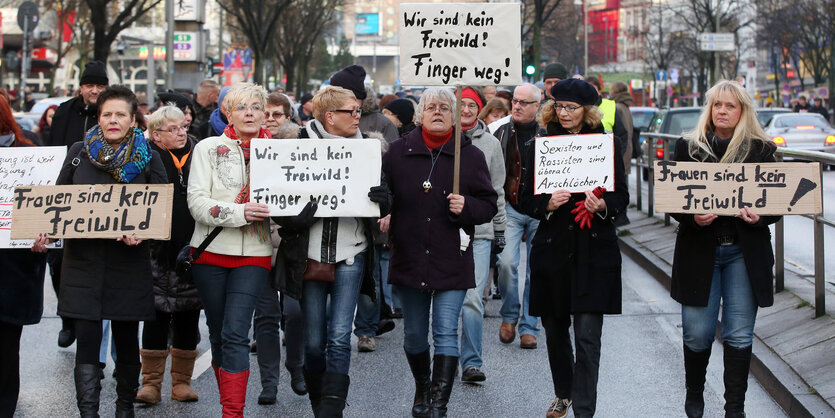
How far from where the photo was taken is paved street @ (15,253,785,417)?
655 centimetres

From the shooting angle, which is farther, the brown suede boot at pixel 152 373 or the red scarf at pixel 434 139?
the brown suede boot at pixel 152 373

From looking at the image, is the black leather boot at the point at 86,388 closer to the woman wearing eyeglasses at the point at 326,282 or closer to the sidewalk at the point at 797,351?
the woman wearing eyeglasses at the point at 326,282

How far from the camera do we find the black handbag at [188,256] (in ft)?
18.6

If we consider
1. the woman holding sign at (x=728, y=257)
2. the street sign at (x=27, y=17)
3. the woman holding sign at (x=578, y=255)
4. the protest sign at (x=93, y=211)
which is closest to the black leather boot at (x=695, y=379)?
the woman holding sign at (x=728, y=257)

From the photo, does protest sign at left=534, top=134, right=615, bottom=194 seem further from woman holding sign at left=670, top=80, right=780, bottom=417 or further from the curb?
the curb

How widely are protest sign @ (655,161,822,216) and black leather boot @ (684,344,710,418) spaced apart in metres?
0.80

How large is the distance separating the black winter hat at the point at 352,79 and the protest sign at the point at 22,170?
5.56 feet

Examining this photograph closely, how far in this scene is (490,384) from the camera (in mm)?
7188

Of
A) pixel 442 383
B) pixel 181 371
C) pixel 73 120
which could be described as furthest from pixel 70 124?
pixel 442 383

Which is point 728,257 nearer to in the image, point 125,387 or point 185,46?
point 125,387

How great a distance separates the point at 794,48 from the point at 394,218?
68.3 metres

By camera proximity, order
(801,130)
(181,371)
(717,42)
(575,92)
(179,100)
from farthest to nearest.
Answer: (717,42) < (801,130) < (179,100) < (181,371) < (575,92)

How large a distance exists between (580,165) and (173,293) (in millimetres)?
2559

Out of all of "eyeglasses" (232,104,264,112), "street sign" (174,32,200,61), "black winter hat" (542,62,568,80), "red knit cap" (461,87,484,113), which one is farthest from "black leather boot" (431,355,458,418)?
"street sign" (174,32,200,61)
